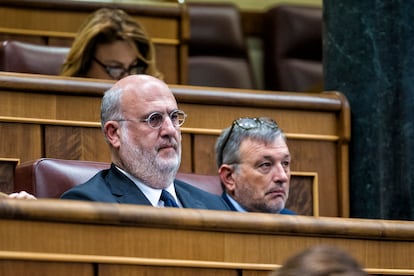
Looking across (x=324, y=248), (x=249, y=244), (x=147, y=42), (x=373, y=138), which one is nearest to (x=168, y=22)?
(x=147, y=42)

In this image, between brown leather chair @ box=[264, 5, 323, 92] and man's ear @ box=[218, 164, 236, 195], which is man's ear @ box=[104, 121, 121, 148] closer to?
man's ear @ box=[218, 164, 236, 195]

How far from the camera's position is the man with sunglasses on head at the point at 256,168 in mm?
2070

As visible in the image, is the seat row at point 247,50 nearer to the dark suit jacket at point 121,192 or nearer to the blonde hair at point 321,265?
the dark suit jacket at point 121,192

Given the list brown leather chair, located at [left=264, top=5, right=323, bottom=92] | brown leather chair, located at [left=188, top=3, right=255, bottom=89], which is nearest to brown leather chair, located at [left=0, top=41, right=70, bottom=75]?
brown leather chair, located at [left=188, top=3, right=255, bottom=89]

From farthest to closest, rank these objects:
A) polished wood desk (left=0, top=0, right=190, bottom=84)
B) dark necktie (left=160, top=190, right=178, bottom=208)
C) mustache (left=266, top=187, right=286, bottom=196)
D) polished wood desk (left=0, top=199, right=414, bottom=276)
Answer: polished wood desk (left=0, top=0, right=190, bottom=84) < mustache (left=266, top=187, right=286, bottom=196) < dark necktie (left=160, top=190, right=178, bottom=208) < polished wood desk (left=0, top=199, right=414, bottom=276)

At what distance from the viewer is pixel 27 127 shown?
83.9 inches

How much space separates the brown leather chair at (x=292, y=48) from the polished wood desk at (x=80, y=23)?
613mm

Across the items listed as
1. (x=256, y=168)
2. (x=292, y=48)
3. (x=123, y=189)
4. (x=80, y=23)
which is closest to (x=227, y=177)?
(x=256, y=168)

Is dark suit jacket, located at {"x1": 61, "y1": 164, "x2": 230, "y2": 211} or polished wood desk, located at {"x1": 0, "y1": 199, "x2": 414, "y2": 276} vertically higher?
dark suit jacket, located at {"x1": 61, "y1": 164, "x2": 230, "y2": 211}

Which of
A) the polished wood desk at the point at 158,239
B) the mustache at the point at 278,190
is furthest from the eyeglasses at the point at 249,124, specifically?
the polished wood desk at the point at 158,239

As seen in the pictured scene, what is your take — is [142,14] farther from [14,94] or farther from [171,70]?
[14,94]

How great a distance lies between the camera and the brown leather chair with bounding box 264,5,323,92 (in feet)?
10.8

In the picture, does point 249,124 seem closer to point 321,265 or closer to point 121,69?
point 121,69

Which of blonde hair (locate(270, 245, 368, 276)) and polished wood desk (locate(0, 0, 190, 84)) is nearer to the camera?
blonde hair (locate(270, 245, 368, 276))
